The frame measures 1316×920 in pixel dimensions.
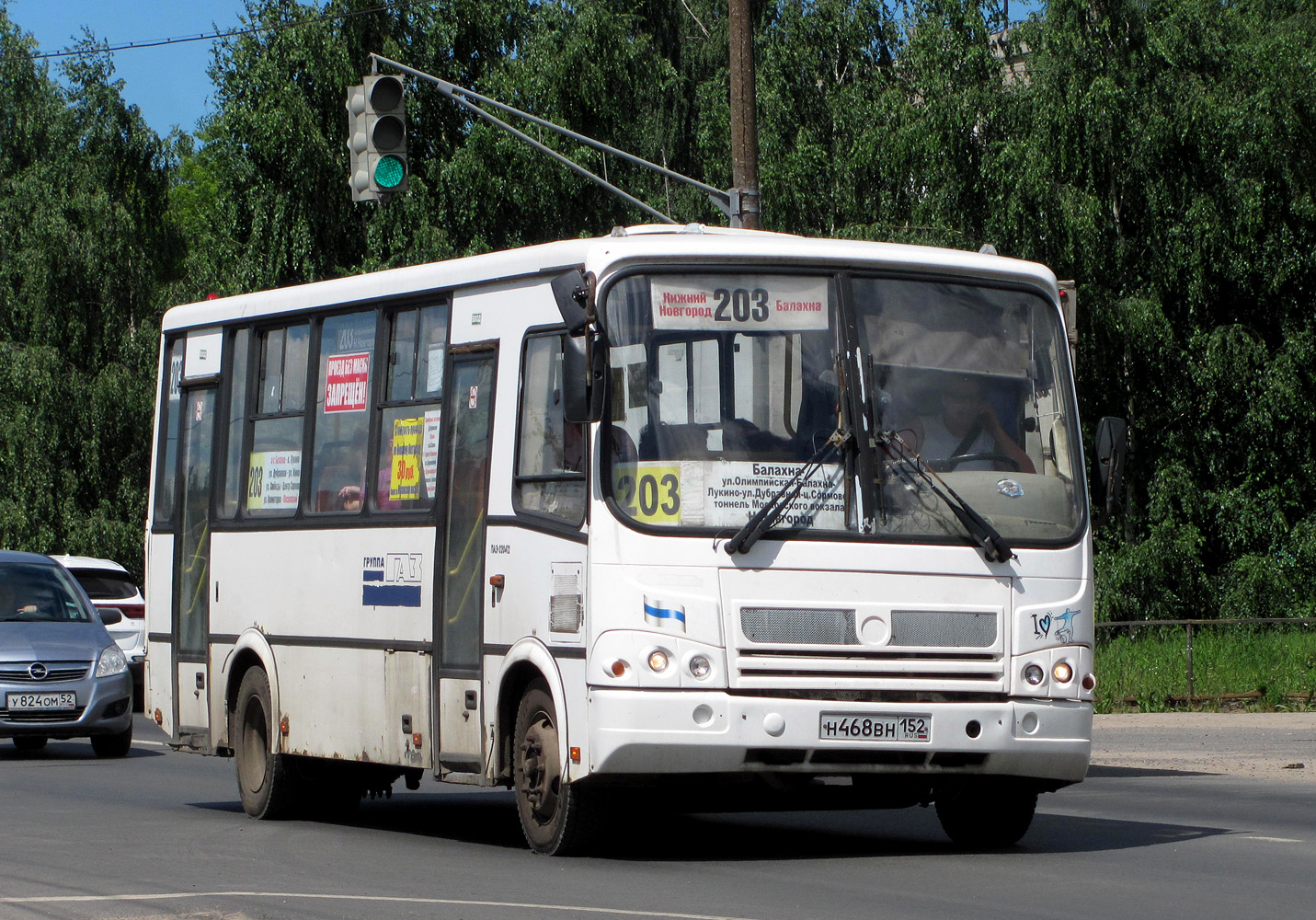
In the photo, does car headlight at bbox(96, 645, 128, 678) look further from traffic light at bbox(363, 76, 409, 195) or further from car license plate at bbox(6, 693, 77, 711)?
traffic light at bbox(363, 76, 409, 195)

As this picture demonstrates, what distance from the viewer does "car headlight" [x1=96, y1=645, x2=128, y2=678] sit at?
68.8 ft

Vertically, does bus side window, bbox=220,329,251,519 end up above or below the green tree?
below

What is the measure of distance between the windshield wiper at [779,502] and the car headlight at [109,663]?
1196 centimetres

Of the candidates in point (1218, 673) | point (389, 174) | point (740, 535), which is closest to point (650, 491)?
point (740, 535)

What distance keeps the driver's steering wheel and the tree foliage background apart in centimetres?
2403

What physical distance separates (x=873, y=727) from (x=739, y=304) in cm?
214

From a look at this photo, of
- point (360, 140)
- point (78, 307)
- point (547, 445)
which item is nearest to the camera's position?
point (547, 445)

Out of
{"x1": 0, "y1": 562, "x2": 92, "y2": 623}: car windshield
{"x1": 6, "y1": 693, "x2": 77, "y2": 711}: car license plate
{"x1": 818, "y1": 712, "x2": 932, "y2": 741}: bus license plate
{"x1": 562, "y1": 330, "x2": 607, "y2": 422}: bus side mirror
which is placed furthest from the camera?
{"x1": 0, "y1": 562, "x2": 92, "y2": 623}: car windshield

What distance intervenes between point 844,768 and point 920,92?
28848 mm

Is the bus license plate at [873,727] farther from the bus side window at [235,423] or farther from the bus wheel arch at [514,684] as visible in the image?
the bus side window at [235,423]

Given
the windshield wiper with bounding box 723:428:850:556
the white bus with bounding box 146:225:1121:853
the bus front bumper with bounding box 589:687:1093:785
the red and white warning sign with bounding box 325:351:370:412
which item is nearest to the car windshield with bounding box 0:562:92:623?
the red and white warning sign with bounding box 325:351:370:412

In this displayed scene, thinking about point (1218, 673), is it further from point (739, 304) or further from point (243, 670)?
point (739, 304)

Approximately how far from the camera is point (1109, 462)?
11.5 metres

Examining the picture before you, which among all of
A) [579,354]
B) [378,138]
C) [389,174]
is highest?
[378,138]
